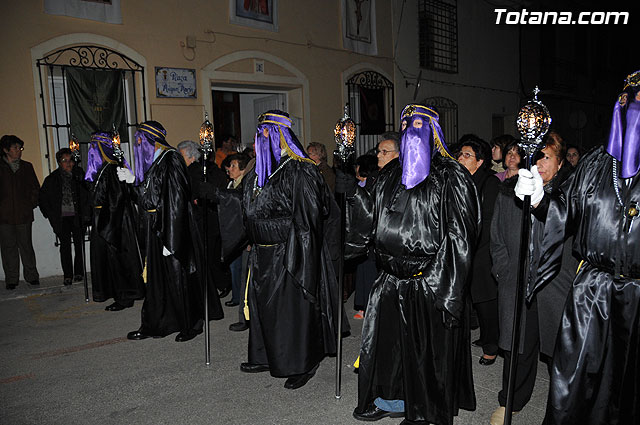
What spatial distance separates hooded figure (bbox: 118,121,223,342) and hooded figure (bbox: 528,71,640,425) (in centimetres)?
363

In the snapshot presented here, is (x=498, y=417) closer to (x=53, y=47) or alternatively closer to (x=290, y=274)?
(x=290, y=274)

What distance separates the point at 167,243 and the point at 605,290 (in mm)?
3944

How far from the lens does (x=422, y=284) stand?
10.5 feet

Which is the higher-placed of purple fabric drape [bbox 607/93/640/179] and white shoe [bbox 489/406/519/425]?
purple fabric drape [bbox 607/93/640/179]

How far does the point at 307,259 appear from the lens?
402cm

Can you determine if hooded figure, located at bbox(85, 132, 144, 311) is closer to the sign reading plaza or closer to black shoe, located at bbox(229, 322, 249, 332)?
black shoe, located at bbox(229, 322, 249, 332)

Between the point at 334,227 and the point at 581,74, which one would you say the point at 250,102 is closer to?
the point at 334,227

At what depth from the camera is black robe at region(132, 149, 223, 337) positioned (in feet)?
16.9

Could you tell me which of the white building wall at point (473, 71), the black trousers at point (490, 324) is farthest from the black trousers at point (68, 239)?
the white building wall at point (473, 71)

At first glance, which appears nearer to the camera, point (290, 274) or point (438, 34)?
point (290, 274)

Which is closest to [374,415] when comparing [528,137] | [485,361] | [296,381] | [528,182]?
[296,381]

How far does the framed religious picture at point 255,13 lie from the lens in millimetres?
9719

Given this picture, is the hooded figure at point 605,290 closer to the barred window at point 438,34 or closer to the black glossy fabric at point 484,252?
the black glossy fabric at point 484,252

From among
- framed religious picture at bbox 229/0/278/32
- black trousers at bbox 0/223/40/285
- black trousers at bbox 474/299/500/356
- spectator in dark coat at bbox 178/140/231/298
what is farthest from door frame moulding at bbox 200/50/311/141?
black trousers at bbox 474/299/500/356
